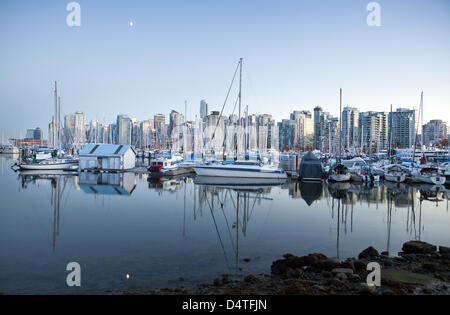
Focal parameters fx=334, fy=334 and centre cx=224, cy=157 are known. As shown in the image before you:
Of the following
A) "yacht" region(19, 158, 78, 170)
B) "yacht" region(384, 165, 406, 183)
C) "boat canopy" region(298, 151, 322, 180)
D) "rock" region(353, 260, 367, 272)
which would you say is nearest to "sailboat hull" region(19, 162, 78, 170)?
"yacht" region(19, 158, 78, 170)

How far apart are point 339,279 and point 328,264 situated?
4.16 ft

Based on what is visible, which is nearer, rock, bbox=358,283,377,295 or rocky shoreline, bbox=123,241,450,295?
rock, bbox=358,283,377,295

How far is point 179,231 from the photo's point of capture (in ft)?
54.3

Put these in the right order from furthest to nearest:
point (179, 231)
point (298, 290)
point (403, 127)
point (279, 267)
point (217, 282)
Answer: point (403, 127) < point (179, 231) < point (279, 267) < point (217, 282) < point (298, 290)

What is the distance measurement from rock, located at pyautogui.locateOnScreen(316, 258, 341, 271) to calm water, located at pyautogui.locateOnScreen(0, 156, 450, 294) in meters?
1.74

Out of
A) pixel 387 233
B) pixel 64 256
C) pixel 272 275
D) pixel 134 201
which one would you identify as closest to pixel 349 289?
pixel 272 275

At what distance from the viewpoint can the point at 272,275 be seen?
1062cm

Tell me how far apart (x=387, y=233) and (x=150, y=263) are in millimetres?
11854

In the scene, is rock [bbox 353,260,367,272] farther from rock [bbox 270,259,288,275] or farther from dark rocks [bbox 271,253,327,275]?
rock [bbox 270,259,288,275]

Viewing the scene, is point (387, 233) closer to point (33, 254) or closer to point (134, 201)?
point (33, 254)

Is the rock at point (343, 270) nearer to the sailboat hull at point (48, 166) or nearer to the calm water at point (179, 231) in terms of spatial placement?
the calm water at point (179, 231)

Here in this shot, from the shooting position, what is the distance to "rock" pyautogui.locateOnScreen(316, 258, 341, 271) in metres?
11.1

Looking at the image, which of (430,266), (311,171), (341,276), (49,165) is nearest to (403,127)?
(311,171)

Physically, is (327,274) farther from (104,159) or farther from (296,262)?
(104,159)
